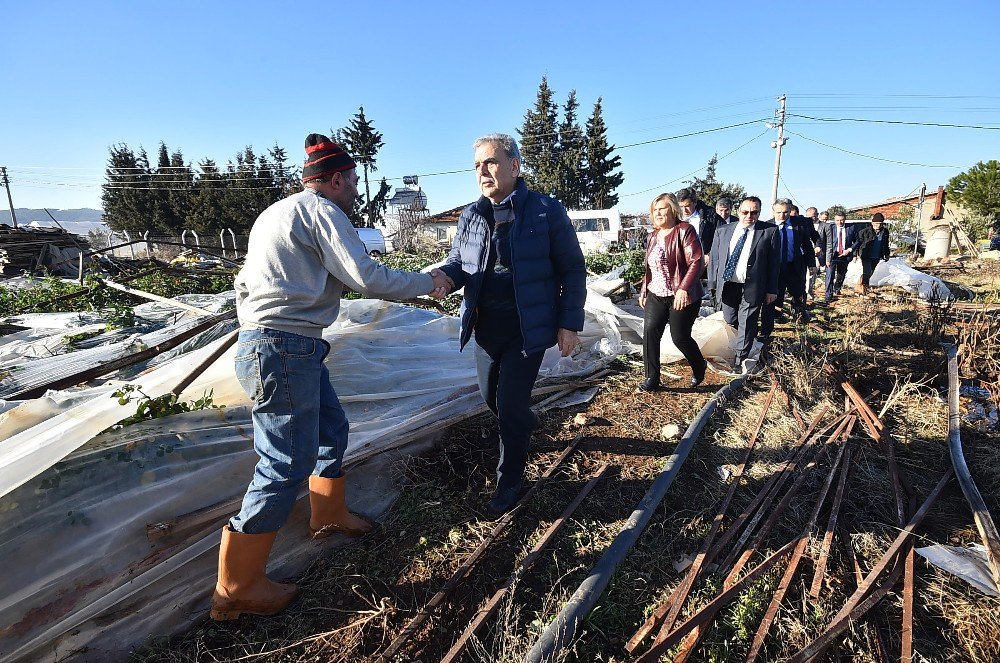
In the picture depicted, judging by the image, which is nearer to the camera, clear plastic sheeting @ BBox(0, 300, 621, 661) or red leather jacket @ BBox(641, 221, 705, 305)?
clear plastic sheeting @ BBox(0, 300, 621, 661)

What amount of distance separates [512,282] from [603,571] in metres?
1.34

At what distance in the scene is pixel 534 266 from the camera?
232cm

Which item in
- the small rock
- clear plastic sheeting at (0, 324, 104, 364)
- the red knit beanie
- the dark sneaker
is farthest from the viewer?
clear plastic sheeting at (0, 324, 104, 364)

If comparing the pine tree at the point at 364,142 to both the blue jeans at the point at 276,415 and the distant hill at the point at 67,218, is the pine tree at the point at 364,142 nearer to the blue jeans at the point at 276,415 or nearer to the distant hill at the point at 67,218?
the distant hill at the point at 67,218

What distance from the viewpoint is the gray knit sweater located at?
188 centimetres

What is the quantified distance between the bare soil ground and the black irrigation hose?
6 centimetres

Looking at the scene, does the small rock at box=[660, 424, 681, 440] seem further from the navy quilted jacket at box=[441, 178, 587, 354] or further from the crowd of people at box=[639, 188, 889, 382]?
the navy quilted jacket at box=[441, 178, 587, 354]

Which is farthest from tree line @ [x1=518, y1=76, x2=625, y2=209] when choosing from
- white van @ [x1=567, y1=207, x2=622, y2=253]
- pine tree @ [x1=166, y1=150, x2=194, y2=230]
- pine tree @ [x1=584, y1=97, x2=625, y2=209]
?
pine tree @ [x1=166, y1=150, x2=194, y2=230]

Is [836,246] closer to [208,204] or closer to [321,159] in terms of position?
[321,159]

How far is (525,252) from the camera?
2.29 meters

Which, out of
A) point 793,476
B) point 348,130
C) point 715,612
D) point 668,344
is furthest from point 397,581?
point 348,130

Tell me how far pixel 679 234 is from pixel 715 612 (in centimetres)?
275

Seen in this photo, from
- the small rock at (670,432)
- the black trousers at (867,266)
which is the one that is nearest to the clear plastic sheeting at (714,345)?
the small rock at (670,432)

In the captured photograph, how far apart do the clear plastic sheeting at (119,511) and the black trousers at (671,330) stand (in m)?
2.19
